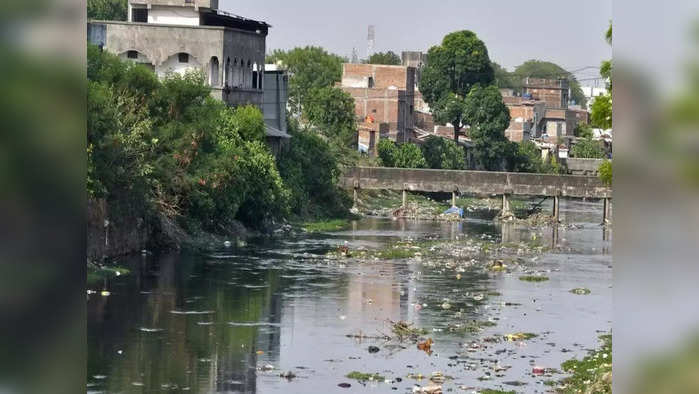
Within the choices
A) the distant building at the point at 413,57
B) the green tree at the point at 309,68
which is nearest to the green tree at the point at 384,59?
the distant building at the point at 413,57

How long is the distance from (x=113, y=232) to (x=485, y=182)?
60.3ft

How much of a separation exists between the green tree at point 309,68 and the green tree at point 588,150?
40.7ft

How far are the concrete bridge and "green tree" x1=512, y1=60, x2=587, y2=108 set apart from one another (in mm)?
58543

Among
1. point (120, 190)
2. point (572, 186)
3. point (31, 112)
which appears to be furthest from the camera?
point (572, 186)

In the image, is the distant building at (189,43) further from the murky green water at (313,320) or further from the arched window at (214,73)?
the murky green water at (313,320)

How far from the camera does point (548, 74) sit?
106 m

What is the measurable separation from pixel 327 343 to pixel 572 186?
84.3 feet

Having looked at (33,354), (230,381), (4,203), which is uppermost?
(4,203)

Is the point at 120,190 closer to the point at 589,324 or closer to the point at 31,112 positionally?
the point at 589,324

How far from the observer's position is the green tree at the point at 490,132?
189 ft

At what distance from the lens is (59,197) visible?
119 inches

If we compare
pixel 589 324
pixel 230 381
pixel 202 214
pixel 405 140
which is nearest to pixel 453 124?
pixel 405 140

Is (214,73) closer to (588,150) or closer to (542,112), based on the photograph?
(588,150)

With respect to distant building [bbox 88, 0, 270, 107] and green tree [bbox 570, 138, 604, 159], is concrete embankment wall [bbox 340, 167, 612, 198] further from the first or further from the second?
green tree [bbox 570, 138, 604, 159]
